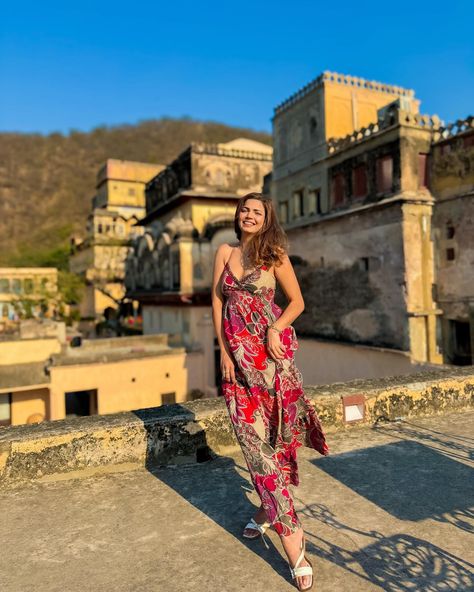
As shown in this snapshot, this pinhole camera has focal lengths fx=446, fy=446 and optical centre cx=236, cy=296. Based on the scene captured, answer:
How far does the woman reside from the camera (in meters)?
2.84

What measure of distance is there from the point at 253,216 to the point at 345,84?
17.7 meters

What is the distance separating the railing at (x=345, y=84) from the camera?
17.9 m

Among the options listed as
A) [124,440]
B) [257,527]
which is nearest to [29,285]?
[124,440]

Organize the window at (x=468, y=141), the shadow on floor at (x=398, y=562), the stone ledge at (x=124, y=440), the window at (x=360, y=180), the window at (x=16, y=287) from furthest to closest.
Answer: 1. the window at (x=16, y=287)
2. the window at (x=360, y=180)
3. the window at (x=468, y=141)
4. the stone ledge at (x=124, y=440)
5. the shadow on floor at (x=398, y=562)

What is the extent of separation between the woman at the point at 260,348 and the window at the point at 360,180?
13.5 metres

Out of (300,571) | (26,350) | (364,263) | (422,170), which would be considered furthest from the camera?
(26,350)

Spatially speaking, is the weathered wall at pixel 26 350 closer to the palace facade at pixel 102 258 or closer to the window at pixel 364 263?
the window at pixel 364 263

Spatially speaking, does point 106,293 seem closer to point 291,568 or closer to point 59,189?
point 291,568

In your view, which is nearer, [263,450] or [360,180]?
[263,450]

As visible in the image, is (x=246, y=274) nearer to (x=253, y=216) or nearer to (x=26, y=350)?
(x=253, y=216)

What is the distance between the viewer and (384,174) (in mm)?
14664

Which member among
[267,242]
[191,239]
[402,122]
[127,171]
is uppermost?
[127,171]

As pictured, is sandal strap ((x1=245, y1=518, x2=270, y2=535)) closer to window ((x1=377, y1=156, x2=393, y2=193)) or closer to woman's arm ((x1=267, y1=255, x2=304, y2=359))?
woman's arm ((x1=267, y1=255, x2=304, y2=359))

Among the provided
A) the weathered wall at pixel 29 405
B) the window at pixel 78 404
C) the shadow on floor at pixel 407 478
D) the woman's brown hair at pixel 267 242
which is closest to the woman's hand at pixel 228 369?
the woman's brown hair at pixel 267 242
